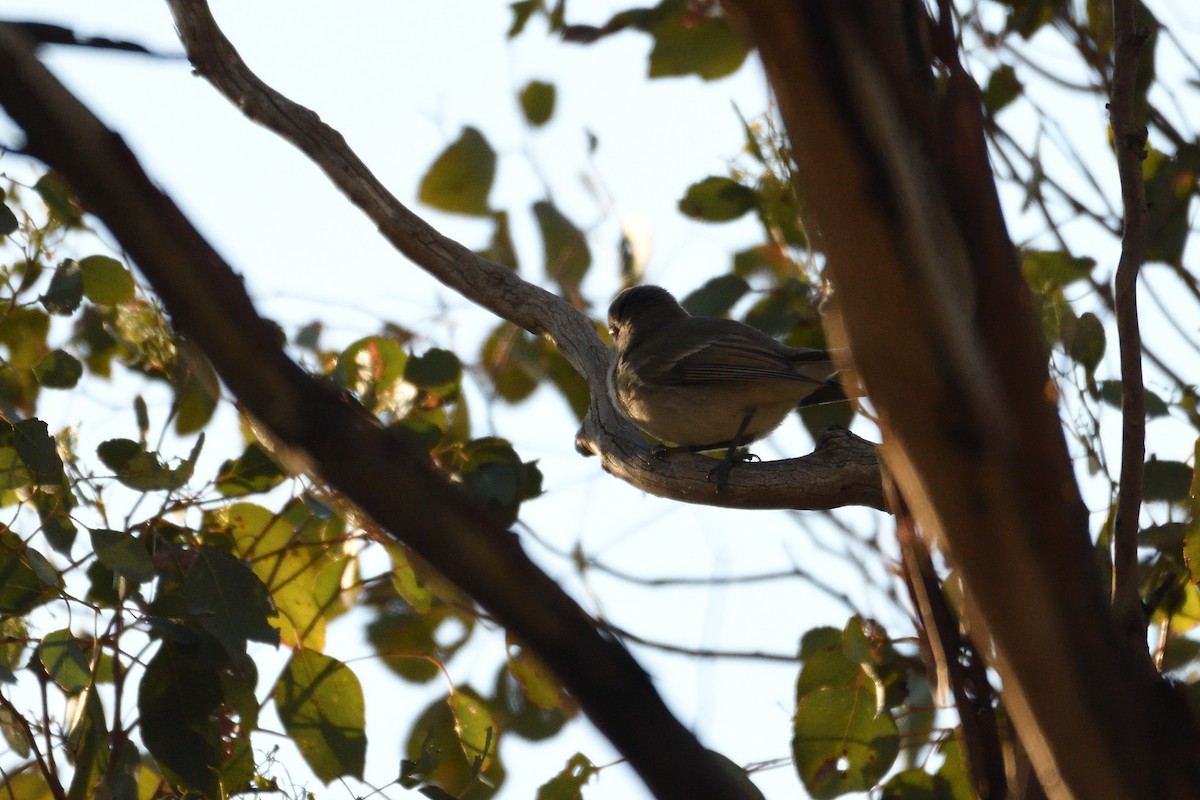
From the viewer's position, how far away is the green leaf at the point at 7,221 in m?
3.01

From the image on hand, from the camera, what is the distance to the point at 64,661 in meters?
2.53

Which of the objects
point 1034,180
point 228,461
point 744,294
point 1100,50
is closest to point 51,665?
point 228,461

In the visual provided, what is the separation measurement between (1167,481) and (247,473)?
8.61ft

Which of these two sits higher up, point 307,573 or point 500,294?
point 500,294

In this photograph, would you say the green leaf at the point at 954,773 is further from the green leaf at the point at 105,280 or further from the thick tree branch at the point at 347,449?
the green leaf at the point at 105,280

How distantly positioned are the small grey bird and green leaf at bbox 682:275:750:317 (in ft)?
2.57

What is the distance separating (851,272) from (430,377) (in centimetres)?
291

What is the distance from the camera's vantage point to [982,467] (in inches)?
33.6

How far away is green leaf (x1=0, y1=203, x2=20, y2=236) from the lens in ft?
9.87

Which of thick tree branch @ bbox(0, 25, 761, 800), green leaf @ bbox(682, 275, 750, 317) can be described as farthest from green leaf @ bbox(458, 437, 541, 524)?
thick tree branch @ bbox(0, 25, 761, 800)

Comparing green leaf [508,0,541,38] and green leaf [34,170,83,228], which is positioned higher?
green leaf [508,0,541,38]

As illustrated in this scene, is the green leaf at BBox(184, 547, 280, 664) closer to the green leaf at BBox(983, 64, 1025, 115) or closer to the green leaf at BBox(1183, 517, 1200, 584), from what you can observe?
the green leaf at BBox(1183, 517, 1200, 584)

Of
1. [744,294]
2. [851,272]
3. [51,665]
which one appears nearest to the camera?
[851,272]

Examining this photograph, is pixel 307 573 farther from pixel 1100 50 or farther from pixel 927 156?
pixel 1100 50
